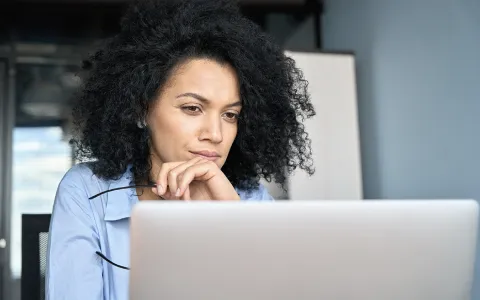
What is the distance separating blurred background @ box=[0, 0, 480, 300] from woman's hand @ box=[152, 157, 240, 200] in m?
0.48

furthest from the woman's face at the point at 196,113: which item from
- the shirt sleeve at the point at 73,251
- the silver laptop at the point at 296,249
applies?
the silver laptop at the point at 296,249

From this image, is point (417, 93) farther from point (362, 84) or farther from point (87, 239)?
point (87, 239)

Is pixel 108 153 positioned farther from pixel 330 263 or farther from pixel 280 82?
pixel 330 263

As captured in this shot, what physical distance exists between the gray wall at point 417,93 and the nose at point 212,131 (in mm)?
1232

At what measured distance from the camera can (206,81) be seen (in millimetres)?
1328

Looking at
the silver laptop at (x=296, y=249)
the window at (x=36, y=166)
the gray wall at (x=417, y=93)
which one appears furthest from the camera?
the window at (x=36, y=166)

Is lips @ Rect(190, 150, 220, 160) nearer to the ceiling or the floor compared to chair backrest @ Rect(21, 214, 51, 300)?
nearer to the ceiling

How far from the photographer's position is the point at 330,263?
28.0 inches

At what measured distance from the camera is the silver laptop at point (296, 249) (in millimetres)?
678

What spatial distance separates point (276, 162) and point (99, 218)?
1.69 feet

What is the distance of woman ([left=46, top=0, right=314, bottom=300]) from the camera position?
3.87 ft

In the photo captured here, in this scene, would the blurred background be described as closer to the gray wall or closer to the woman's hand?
the gray wall

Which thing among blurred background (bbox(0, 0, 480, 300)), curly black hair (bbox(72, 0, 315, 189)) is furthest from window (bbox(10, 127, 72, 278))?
curly black hair (bbox(72, 0, 315, 189))

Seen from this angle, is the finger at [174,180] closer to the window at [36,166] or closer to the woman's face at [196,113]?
the woman's face at [196,113]
